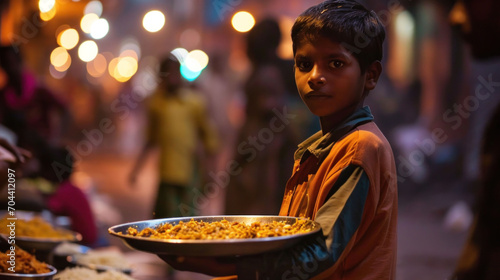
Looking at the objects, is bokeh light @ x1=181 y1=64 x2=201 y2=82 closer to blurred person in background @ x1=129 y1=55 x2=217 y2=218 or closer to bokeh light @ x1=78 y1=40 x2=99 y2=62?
blurred person in background @ x1=129 y1=55 x2=217 y2=218

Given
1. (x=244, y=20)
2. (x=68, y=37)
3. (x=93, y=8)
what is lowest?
(x=244, y=20)

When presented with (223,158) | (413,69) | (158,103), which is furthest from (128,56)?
(158,103)

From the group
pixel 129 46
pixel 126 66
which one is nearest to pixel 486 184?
pixel 126 66

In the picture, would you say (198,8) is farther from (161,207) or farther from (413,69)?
(161,207)

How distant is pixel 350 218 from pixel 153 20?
14222 mm

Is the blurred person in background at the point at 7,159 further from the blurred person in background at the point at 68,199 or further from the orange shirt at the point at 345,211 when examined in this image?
the blurred person in background at the point at 68,199

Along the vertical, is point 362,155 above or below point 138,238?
above

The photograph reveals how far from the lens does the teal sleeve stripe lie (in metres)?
1.74

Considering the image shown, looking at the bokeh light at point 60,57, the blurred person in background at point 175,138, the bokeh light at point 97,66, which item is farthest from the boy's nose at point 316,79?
the bokeh light at point 97,66

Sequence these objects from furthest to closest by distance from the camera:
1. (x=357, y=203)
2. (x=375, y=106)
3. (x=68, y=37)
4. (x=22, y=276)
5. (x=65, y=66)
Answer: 1. (x=65, y=66)
2. (x=68, y=37)
3. (x=375, y=106)
4. (x=22, y=276)
5. (x=357, y=203)

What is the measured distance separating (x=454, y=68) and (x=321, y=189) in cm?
1174

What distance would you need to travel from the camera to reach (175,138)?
23.2 feet

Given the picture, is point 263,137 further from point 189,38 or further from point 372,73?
point 189,38

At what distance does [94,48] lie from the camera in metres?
29.0
